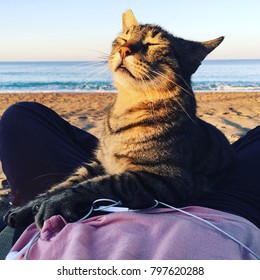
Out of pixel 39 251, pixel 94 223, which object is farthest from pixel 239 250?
pixel 39 251

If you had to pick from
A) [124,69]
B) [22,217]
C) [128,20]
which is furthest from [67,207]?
[128,20]

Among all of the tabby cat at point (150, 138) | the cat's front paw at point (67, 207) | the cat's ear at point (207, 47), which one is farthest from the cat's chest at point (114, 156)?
the cat's ear at point (207, 47)

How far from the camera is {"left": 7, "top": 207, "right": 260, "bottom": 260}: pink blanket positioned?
123 centimetres

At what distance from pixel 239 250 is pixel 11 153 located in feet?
5.18

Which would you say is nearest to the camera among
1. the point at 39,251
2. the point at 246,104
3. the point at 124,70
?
the point at 39,251

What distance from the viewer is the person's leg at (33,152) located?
2250 mm

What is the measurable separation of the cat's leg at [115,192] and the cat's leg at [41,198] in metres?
0.02

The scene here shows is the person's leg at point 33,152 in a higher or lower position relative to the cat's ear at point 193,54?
lower

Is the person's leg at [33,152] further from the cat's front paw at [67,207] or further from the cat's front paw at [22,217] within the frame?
the cat's front paw at [67,207]

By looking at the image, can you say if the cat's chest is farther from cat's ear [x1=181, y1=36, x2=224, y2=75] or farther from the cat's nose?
cat's ear [x1=181, y1=36, x2=224, y2=75]

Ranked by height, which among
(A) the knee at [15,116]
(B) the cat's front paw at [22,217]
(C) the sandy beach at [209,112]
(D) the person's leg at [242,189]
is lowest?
(C) the sandy beach at [209,112]

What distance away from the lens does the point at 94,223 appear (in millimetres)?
1413

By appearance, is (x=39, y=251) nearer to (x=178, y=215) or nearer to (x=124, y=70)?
(x=178, y=215)

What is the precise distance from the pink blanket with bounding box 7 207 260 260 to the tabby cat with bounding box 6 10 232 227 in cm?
35
